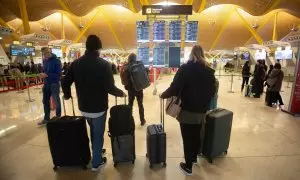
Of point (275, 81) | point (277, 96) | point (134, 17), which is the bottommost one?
point (277, 96)

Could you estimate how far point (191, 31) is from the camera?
676 centimetres

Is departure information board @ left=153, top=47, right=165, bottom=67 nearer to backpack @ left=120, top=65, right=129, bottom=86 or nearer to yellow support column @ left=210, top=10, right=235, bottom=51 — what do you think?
backpack @ left=120, top=65, right=129, bottom=86

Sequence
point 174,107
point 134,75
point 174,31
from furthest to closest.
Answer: point 174,31
point 134,75
point 174,107

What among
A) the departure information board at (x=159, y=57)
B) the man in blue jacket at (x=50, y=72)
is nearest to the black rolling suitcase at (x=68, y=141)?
the man in blue jacket at (x=50, y=72)

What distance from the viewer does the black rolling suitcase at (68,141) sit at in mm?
2637

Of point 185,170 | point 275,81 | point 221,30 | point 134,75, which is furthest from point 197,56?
point 221,30

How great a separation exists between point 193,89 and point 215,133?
0.93 metres

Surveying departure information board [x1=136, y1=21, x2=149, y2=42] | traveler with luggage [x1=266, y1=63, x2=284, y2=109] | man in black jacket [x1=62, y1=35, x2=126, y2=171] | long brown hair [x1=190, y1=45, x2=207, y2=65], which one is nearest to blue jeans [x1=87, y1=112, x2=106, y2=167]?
man in black jacket [x1=62, y1=35, x2=126, y2=171]

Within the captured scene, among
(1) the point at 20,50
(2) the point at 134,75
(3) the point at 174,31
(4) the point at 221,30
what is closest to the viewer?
(2) the point at 134,75

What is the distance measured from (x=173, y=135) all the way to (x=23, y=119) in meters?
4.14

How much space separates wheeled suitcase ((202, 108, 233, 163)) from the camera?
281 cm

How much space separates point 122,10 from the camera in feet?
83.6

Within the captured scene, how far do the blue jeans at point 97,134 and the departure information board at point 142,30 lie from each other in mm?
4827

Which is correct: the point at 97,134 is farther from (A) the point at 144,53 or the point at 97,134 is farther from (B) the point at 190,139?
(A) the point at 144,53
